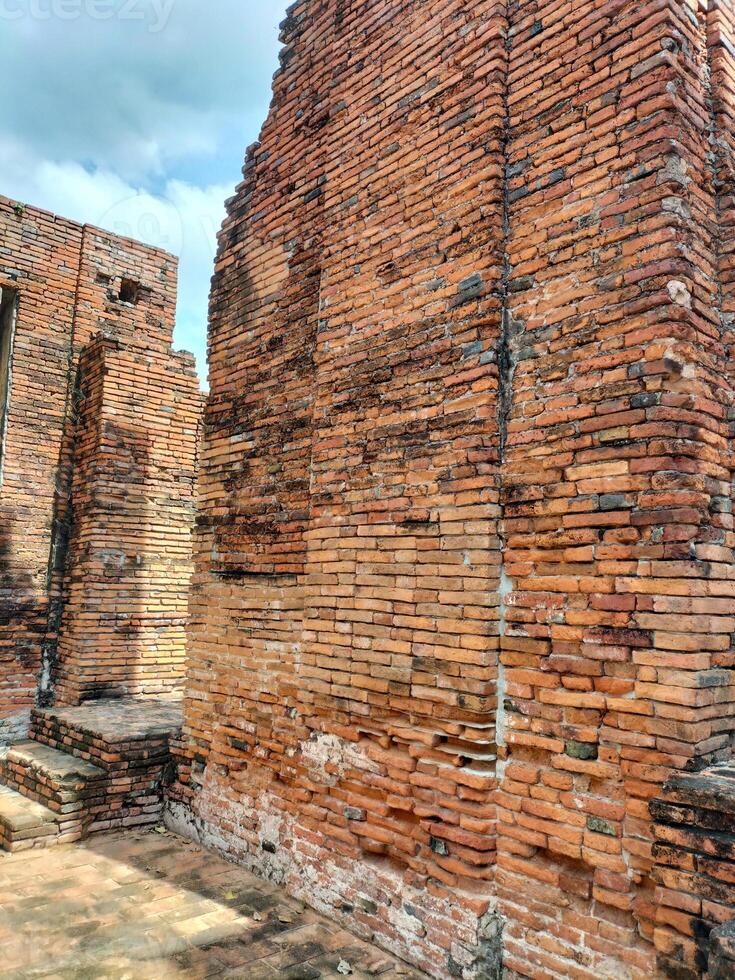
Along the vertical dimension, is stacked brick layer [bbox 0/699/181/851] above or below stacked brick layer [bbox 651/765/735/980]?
below

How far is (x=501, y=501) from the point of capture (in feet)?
10.7

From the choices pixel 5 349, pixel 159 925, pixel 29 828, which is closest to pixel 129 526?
pixel 5 349

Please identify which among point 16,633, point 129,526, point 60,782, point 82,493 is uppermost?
point 82,493

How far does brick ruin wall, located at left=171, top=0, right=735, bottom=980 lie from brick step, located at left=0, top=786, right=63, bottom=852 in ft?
3.94

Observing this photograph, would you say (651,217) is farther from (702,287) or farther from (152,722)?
(152,722)

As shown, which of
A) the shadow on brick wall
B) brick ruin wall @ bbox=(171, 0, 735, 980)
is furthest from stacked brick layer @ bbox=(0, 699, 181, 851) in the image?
the shadow on brick wall

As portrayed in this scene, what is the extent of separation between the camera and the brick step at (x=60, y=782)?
16.4ft

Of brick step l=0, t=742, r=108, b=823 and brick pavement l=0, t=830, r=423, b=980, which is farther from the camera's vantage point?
brick step l=0, t=742, r=108, b=823

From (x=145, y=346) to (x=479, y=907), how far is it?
6892mm

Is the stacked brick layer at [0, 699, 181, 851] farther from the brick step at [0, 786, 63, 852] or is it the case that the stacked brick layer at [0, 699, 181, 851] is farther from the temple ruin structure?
the temple ruin structure

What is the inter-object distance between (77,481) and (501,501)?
6.25 metres

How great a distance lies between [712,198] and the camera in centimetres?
311

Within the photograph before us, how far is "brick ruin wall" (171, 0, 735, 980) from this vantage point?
2730 millimetres

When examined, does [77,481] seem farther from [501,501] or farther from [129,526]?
[501,501]
